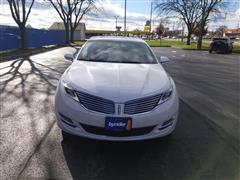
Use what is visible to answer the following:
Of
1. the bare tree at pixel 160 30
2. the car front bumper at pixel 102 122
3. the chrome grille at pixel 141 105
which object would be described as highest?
the chrome grille at pixel 141 105

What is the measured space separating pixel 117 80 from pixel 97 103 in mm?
523

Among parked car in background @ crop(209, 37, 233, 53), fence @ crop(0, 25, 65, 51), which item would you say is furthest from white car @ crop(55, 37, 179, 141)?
parked car in background @ crop(209, 37, 233, 53)

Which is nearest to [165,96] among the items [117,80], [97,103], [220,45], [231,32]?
[117,80]

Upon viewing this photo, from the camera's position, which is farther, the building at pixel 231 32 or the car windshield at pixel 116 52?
the building at pixel 231 32

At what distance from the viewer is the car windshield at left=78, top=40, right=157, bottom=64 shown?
5.36 m

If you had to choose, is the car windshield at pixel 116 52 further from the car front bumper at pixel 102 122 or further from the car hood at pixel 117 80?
the car front bumper at pixel 102 122

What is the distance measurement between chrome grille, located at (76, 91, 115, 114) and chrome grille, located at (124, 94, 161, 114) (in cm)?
19

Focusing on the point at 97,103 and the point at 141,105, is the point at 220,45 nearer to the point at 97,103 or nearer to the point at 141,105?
the point at 141,105

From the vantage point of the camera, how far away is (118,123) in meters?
3.68

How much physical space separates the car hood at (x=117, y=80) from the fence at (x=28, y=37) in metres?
19.8

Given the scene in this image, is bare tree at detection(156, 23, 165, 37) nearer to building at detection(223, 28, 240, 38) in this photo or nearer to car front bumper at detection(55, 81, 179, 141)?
building at detection(223, 28, 240, 38)

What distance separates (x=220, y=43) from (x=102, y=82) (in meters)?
28.7

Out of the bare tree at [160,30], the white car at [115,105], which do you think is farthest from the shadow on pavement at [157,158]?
the bare tree at [160,30]

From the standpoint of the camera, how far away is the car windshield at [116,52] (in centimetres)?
536
